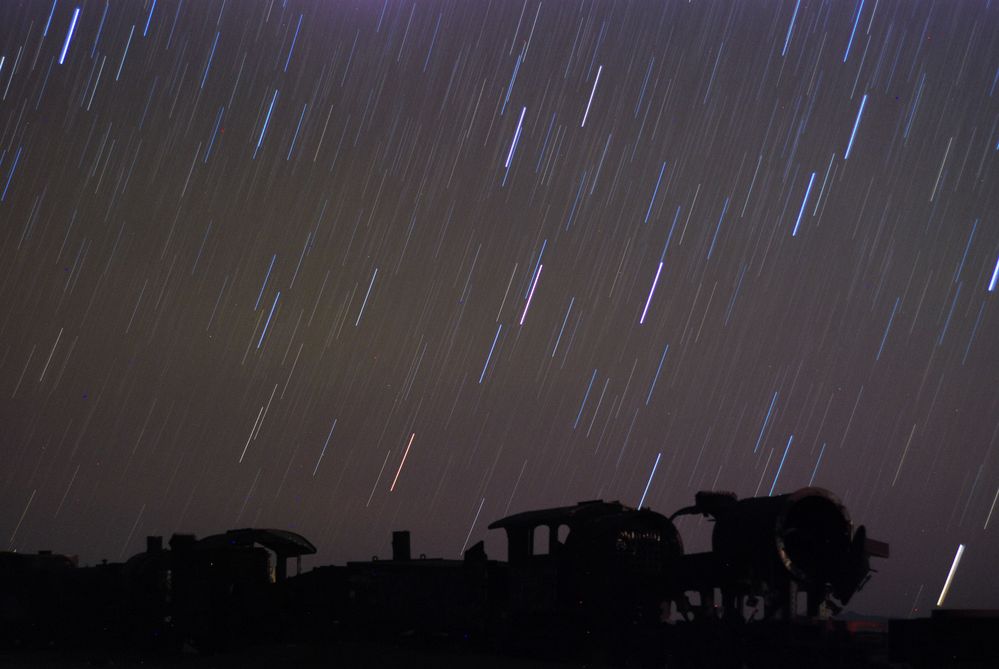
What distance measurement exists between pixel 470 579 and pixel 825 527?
10.3m

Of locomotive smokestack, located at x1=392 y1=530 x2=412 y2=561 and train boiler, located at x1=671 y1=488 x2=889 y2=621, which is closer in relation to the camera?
train boiler, located at x1=671 y1=488 x2=889 y2=621

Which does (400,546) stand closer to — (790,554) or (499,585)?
(499,585)

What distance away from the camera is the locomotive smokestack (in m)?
33.3

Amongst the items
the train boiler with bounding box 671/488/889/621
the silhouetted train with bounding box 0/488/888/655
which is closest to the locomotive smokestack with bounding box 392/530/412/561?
the silhouetted train with bounding box 0/488/888/655

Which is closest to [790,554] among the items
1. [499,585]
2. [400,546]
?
[499,585]

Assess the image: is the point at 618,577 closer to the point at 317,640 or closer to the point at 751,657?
the point at 751,657

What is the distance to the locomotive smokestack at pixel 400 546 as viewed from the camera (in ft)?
109

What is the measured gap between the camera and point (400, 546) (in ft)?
110

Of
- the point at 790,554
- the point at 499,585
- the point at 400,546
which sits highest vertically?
the point at 790,554

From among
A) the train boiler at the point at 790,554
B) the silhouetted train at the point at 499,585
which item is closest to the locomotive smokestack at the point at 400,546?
the silhouetted train at the point at 499,585

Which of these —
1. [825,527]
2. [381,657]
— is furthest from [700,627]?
[381,657]

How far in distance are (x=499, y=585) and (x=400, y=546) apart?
7611 millimetres

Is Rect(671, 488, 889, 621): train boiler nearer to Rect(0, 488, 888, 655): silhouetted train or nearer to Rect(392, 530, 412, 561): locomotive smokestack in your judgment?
Rect(0, 488, 888, 655): silhouetted train

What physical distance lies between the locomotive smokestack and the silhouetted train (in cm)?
4
